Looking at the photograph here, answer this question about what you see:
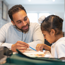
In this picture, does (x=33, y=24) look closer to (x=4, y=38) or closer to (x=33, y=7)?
(x=4, y=38)

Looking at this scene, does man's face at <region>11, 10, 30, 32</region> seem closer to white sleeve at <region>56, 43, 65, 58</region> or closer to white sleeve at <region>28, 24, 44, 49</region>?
white sleeve at <region>28, 24, 44, 49</region>

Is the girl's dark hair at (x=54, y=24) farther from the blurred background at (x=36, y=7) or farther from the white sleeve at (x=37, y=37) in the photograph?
the blurred background at (x=36, y=7)

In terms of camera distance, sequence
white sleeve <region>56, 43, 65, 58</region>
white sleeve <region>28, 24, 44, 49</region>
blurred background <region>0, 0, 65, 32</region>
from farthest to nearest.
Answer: blurred background <region>0, 0, 65, 32</region> → white sleeve <region>28, 24, 44, 49</region> → white sleeve <region>56, 43, 65, 58</region>

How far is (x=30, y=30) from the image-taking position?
562 millimetres

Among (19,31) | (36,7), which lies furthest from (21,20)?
(36,7)

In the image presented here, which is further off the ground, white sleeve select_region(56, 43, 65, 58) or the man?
the man

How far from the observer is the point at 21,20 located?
1.65 ft

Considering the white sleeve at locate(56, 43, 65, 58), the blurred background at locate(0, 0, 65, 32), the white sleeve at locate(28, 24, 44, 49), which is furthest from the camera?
the blurred background at locate(0, 0, 65, 32)

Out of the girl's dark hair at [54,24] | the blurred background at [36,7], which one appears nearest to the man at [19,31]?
the girl's dark hair at [54,24]

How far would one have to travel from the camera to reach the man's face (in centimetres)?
50

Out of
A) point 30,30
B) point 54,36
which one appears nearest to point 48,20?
point 54,36

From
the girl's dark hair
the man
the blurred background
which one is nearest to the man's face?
the man

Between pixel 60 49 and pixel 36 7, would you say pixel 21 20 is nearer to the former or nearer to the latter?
pixel 60 49

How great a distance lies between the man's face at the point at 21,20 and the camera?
50cm
